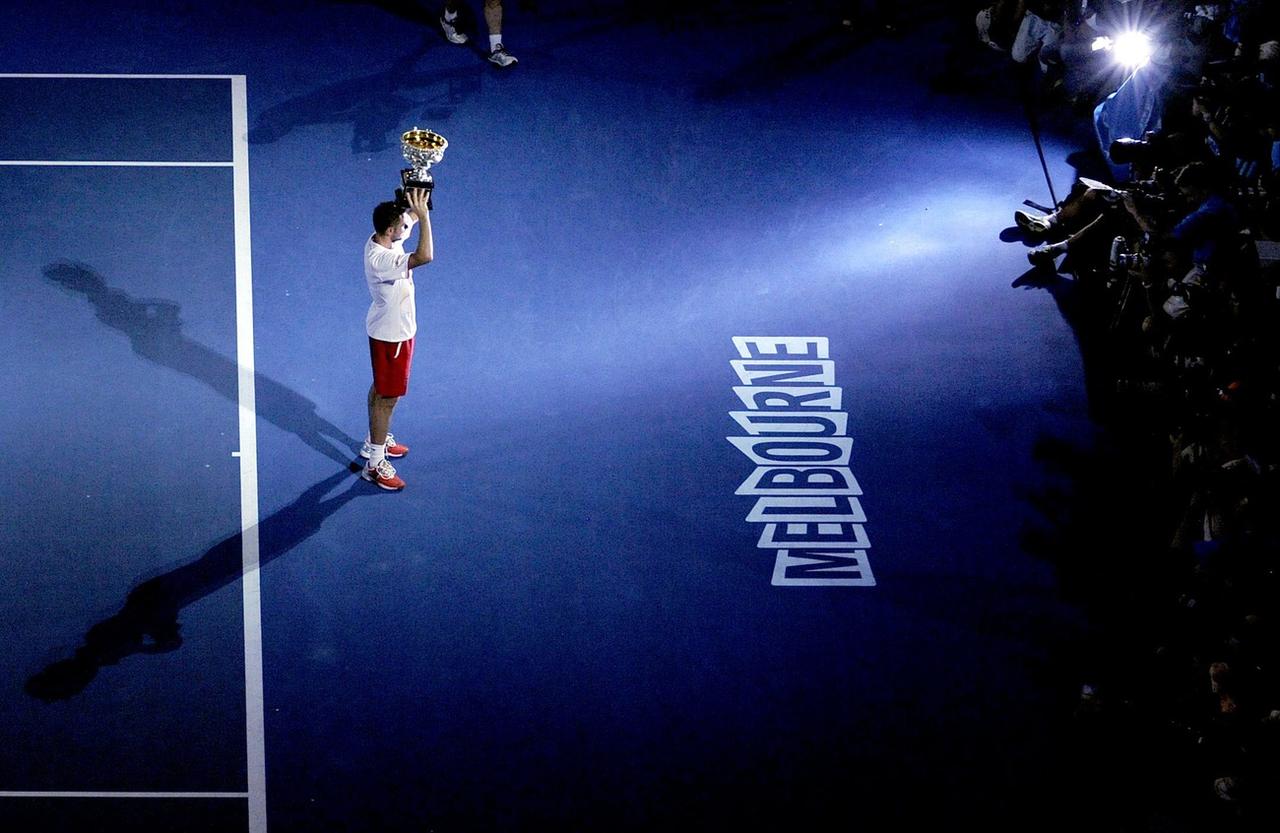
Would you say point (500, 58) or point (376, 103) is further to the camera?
point (500, 58)

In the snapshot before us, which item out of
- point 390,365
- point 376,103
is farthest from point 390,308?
point 376,103

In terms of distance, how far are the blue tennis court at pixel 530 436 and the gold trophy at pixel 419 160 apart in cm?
161

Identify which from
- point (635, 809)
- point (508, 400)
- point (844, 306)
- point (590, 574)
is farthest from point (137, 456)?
→ point (844, 306)

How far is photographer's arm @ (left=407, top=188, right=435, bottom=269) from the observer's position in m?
7.16

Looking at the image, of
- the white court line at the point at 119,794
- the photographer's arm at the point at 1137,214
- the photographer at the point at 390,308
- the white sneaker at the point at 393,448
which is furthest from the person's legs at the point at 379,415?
the photographer's arm at the point at 1137,214

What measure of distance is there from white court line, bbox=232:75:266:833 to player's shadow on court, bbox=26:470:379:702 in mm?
114

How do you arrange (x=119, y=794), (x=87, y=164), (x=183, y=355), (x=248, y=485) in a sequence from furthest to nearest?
(x=87, y=164)
(x=183, y=355)
(x=248, y=485)
(x=119, y=794)

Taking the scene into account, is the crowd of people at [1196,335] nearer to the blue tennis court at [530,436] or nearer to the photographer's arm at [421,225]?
the blue tennis court at [530,436]

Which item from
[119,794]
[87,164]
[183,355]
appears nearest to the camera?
[119,794]

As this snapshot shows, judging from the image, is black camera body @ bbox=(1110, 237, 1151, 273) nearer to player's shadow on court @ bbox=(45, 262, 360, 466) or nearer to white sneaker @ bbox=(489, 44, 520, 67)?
white sneaker @ bbox=(489, 44, 520, 67)

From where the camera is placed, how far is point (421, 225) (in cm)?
720

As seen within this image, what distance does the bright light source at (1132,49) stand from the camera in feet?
29.9

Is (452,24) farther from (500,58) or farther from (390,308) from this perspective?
(390,308)

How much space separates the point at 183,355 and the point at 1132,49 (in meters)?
7.53
